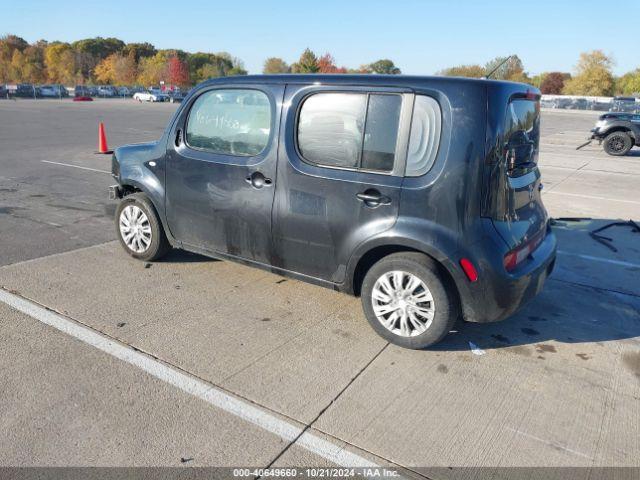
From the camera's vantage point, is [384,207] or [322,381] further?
[384,207]

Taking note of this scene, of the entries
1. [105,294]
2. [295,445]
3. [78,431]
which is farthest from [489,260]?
[105,294]

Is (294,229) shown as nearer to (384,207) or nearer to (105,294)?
(384,207)

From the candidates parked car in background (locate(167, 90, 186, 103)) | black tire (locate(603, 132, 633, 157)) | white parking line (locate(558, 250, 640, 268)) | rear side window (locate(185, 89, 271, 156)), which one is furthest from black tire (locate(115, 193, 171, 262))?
parked car in background (locate(167, 90, 186, 103))

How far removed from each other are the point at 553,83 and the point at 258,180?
4718 inches

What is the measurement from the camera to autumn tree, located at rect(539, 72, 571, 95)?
107 metres

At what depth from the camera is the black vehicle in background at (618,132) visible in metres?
16.1

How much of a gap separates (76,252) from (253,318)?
2567mm

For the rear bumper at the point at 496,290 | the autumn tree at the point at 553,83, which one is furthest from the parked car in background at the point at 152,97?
the autumn tree at the point at 553,83

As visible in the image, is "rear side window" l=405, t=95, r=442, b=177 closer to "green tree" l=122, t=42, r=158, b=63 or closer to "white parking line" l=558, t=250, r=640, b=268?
"white parking line" l=558, t=250, r=640, b=268

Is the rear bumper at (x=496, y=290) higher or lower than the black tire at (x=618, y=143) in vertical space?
lower

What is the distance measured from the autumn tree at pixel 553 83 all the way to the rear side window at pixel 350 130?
115526 millimetres

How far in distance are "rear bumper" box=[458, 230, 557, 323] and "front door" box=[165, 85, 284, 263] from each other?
1.64 m

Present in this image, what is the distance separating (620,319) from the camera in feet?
14.1

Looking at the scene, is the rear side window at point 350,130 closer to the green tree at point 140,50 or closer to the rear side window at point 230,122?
the rear side window at point 230,122
